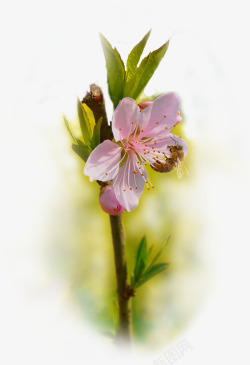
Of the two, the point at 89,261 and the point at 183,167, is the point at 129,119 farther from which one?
the point at 89,261

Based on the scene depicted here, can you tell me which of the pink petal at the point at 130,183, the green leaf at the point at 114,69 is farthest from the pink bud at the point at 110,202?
the green leaf at the point at 114,69

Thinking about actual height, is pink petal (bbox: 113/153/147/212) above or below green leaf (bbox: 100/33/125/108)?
below

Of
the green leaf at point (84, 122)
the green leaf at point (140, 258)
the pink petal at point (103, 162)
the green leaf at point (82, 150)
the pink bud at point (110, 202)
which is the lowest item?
the green leaf at point (140, 258)

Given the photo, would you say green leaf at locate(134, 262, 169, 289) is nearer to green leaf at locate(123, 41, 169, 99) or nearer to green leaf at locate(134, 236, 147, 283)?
green leaf at locate(134, 236, 147, 283)

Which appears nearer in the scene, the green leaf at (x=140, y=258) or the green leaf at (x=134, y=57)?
the green leaf at (x=134, y=57)

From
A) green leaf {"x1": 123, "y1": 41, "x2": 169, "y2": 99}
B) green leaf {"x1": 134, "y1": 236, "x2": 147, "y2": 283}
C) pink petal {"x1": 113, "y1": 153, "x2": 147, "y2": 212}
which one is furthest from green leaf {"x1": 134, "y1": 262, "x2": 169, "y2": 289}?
green leaf {"x1": 123, "y1": 41, "x2": 169, "y2": 99}

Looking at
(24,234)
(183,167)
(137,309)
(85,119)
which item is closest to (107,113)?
(85,119)

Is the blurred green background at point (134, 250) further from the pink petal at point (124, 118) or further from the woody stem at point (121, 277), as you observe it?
the pink petal at point (124, 118)

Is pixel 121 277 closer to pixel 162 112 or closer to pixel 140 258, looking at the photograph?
pixel 140 258
